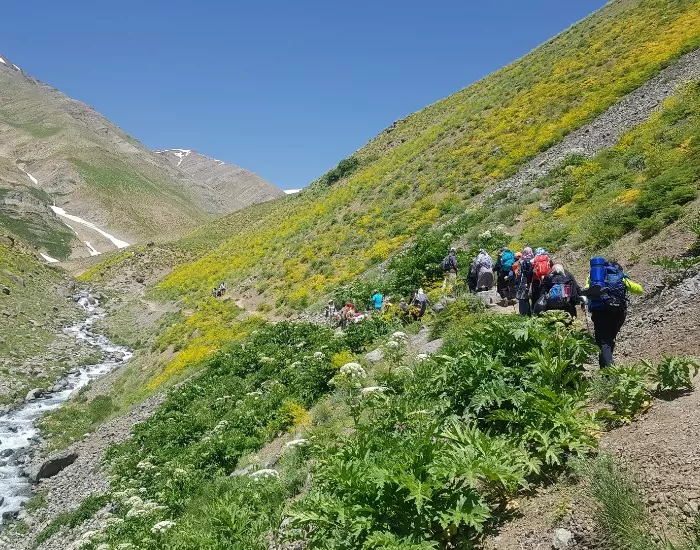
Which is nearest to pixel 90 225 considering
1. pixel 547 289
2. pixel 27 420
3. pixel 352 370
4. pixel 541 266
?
pixel 27 420

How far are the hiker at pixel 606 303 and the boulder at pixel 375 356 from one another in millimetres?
5375

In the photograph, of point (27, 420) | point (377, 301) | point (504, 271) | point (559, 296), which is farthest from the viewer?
point (27, 420)

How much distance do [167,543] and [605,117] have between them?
23.3 meters

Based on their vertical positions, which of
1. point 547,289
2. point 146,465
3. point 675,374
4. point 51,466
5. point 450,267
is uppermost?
point 450,267

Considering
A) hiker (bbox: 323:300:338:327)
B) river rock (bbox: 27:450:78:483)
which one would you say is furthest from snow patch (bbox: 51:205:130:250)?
hiker (bbox: 323:300:338:327)

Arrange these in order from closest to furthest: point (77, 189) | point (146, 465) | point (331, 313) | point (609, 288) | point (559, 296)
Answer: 1. point (609, 288)
2. point (559, 296)
3. point (146, 465)
4. point (331, 313)
5. point (77, 189)

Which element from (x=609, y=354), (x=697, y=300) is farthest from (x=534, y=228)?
Answer: (x=609, y=354)

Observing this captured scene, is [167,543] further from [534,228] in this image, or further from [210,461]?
[534,228]

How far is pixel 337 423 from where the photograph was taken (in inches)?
328

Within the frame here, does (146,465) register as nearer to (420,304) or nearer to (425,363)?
(425,363)

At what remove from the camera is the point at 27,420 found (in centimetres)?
1931

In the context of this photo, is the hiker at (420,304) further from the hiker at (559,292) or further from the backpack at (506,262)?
the hiker at (559,292)

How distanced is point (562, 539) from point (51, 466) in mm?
16597

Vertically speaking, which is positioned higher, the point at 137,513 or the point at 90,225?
the point at 90,225
